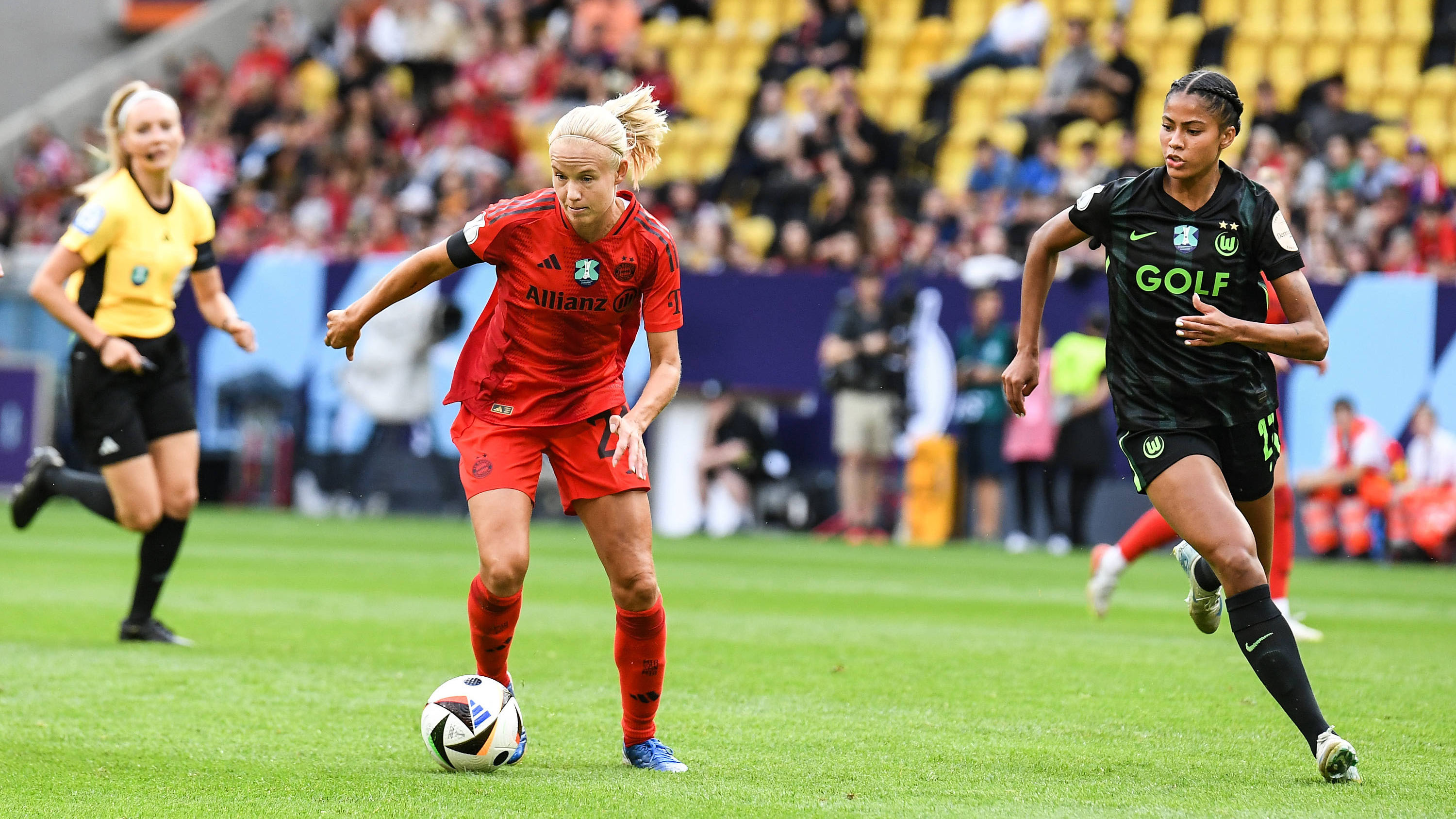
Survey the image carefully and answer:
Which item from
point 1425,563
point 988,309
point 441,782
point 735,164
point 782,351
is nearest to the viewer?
point 441,782

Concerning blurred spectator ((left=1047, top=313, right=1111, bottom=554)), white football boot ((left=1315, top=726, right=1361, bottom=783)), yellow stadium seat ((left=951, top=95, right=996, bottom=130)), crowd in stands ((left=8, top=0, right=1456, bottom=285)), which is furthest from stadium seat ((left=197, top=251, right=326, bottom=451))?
white football boot ((left=1315, top=726, right=1361, bottom=783))

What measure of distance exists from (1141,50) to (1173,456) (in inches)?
629

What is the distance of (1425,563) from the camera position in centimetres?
1545

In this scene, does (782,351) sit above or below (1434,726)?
above

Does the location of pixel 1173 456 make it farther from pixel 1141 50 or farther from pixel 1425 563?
pixel 1141 50

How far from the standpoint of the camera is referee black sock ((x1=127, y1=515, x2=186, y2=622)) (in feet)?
27.8

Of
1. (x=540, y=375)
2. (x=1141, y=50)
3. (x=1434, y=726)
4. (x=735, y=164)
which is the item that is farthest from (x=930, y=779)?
(x=1141, y=50)

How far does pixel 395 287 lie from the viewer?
5457 millimetres

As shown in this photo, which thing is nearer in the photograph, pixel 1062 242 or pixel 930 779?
pixel 930 779

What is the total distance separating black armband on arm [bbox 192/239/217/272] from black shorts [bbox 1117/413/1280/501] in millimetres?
4735

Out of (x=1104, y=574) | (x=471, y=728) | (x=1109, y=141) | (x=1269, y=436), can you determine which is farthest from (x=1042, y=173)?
(x=471, y=728)

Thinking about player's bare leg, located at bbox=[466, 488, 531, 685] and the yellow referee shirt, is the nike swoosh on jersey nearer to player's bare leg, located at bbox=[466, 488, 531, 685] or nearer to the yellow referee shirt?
player's bare leg, located at bbox=[466, 488, 531, 685]

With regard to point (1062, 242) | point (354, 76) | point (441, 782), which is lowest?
point (441, 782)

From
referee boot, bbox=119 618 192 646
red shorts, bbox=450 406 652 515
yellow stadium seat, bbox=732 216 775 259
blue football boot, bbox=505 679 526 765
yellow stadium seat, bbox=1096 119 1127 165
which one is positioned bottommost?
referee boot, bbox=119 618 192 646
